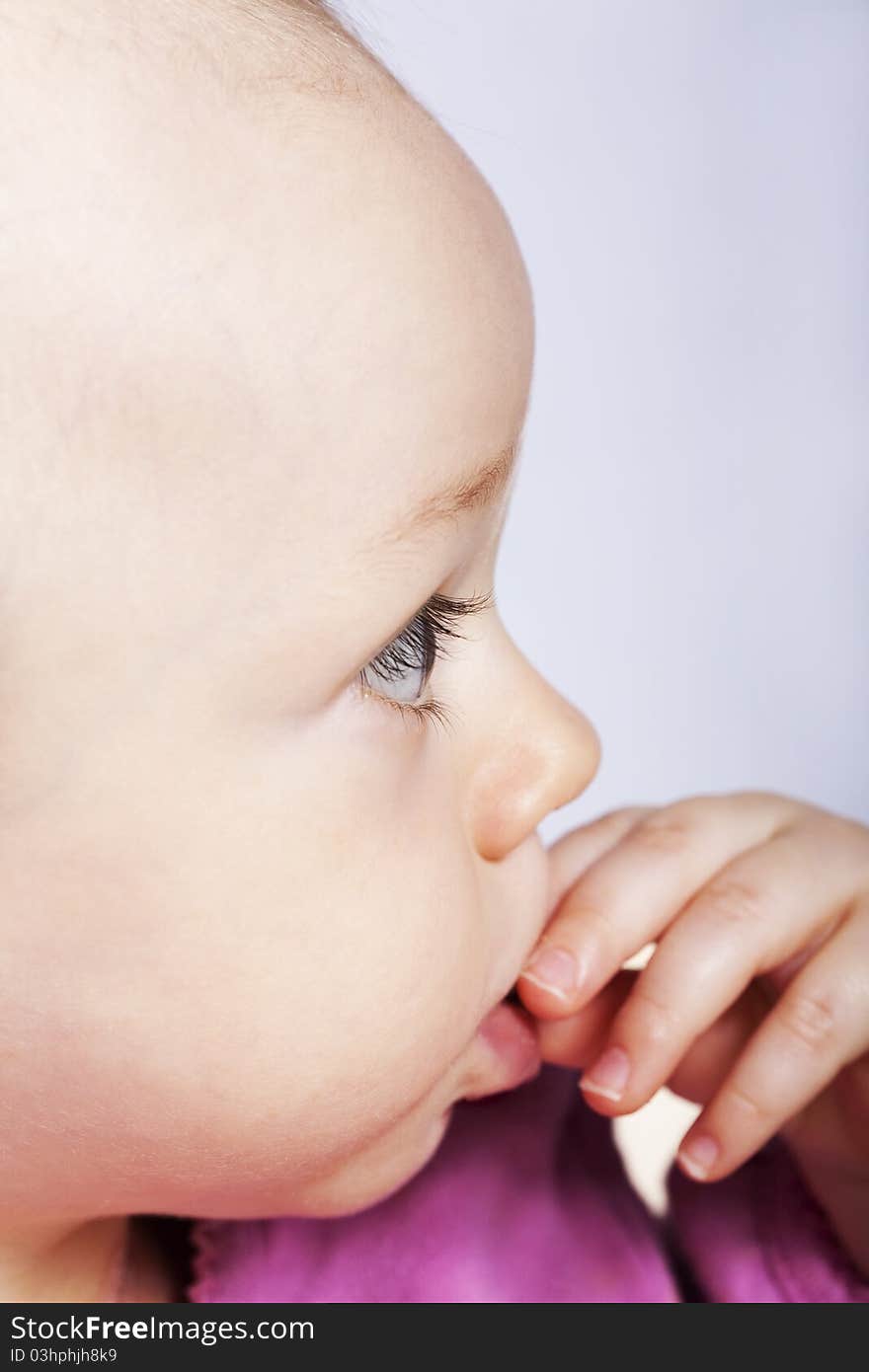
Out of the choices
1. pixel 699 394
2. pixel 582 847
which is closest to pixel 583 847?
pixel 582 847

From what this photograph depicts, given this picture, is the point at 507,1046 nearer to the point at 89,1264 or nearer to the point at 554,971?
the point at 554,971

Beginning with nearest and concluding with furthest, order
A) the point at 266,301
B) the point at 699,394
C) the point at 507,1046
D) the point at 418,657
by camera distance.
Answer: the point at 266,301 → the point at 418,657 → the point at 507,1046 → the point at 699,394

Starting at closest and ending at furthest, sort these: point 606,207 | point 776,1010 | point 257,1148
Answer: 1. point 257,1148
2. point 776,1010
3. point 606,207

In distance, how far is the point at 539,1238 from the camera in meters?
0.76

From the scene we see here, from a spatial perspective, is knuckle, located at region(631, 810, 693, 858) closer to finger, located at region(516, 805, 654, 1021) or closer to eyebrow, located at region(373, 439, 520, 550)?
finger, located at region(516, 805, 654, 1021)

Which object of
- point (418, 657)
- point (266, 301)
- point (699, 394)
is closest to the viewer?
point (266, 301)

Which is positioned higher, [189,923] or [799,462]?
[189,923]

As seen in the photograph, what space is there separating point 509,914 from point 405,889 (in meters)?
0.09

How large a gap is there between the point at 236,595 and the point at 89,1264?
1.20ft

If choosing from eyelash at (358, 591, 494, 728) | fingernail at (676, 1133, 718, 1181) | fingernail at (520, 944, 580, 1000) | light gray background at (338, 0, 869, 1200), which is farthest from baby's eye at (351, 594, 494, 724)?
light gray background at (338, 0, 869, 1200)

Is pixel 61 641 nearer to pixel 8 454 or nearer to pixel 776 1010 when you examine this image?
pixel 8 454

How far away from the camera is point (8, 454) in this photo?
16.3 inches

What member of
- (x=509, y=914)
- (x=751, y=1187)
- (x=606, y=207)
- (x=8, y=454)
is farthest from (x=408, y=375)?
(x=606, y=207)

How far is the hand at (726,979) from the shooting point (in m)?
0.67
